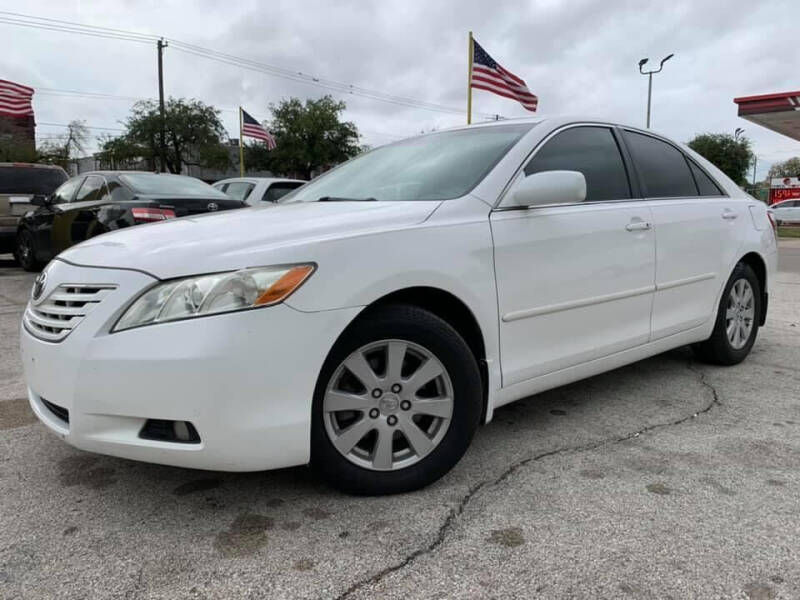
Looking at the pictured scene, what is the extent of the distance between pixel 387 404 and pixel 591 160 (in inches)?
71.7

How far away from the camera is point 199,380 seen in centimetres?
200

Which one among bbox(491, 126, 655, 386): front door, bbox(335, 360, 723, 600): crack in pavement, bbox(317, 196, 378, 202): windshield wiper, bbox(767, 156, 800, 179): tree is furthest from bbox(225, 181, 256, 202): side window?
bbox(767, 156, 800, 179): tree

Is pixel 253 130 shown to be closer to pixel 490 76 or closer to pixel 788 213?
pixel 490 76

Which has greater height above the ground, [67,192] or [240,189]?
[240,189]

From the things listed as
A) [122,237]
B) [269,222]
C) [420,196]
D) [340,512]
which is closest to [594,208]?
[420,196]

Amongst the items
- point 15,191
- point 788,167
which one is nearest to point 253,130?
point 15,191

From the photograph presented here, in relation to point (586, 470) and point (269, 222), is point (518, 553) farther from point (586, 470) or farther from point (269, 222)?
point (269, 222)

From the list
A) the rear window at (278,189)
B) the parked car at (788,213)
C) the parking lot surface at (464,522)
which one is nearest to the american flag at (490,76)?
the rear window at (278,189)

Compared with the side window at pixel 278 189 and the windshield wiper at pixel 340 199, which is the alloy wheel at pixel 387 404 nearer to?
the windshield wiper at pixel 340 199

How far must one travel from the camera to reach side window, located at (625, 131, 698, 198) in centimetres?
362

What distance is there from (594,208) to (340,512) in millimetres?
1905

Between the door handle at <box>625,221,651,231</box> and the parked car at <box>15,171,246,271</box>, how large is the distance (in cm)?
453

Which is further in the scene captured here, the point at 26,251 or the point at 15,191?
the point at 15,191

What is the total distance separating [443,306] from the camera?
258cm
